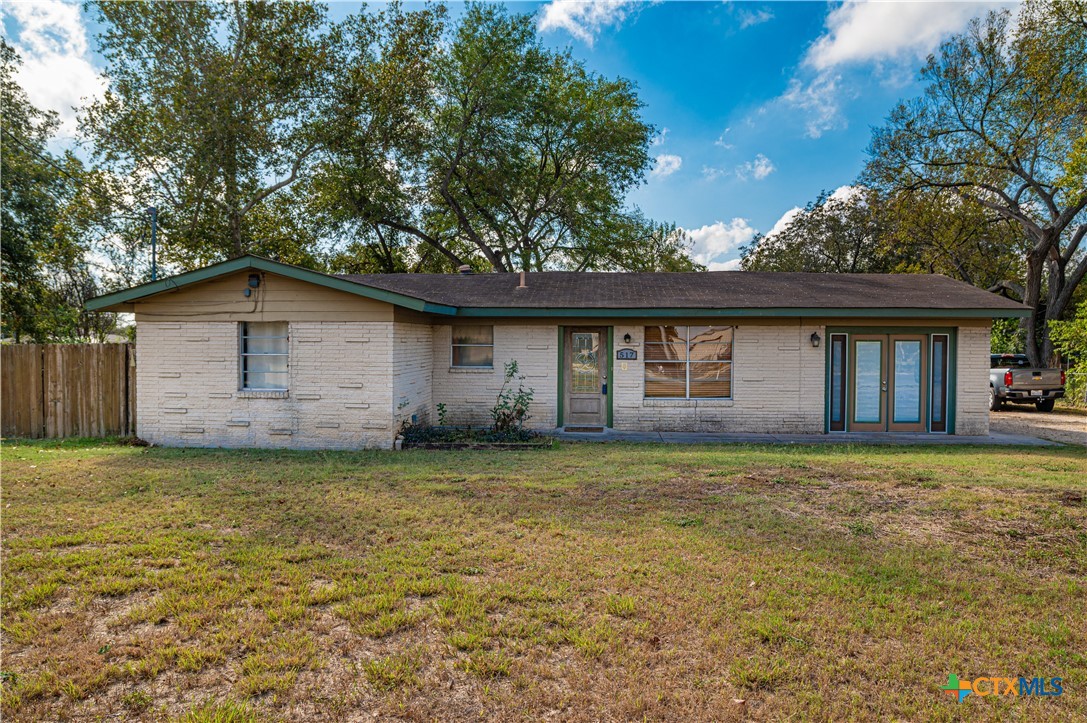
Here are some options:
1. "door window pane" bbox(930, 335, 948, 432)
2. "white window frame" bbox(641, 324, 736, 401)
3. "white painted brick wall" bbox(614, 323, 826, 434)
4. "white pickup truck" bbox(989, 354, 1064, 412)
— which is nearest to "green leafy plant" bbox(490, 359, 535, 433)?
"white window frame" bbox(641, 324, 736, 401)

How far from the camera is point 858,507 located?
6.27 meters

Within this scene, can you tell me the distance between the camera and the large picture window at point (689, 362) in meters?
12.3

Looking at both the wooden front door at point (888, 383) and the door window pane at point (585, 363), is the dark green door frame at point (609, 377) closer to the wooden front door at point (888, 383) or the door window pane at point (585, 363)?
the door window pane at point (585, 363)

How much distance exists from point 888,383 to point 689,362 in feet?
13.8

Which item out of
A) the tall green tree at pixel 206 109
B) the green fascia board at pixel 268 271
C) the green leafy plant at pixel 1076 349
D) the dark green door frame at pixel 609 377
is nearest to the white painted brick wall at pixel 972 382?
the dark green door frame at pixel 609 377

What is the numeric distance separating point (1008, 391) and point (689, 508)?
16.8 m

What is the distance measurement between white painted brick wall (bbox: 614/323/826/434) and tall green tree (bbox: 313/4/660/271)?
17539 millimetres

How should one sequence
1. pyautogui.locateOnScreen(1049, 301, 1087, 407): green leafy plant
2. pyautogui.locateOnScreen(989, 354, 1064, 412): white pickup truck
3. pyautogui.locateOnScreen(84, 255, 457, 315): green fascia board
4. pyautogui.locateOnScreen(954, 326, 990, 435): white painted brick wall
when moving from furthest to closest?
pyautogui.locateOnScreen(1049, 301, 1087, 407): green leafy plant, pyautogui.locateOnScreen(989, 354, 1064, 412): white pickup truck, pyautogui.locateOnScreen(954, 326, 990, 435): white painted brick wall, pyautogui.locateOnScreen(84, 255, 457, 315): green fascia board

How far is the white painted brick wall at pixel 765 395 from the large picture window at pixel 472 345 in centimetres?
336

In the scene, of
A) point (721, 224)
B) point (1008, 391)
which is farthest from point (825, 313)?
point (721, 224)

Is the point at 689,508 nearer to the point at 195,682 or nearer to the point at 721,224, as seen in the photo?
the point at 195,682

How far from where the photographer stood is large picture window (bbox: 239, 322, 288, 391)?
10469 millimetres

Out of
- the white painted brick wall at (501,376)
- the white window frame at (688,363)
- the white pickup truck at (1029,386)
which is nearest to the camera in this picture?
the white window frame at (688,363)

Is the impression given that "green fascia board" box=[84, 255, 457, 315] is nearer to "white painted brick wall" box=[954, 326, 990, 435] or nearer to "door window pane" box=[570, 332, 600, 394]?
"door window pane" box=[570, 332, 600, 394]
